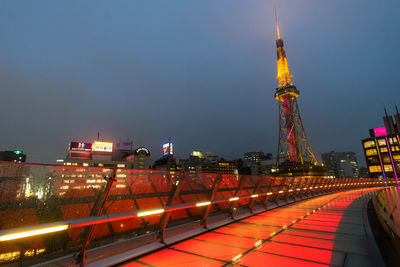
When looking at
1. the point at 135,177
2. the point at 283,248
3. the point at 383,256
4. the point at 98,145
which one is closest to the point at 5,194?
the point at 135,177

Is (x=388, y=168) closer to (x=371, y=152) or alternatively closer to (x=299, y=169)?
(x=371, y=152)

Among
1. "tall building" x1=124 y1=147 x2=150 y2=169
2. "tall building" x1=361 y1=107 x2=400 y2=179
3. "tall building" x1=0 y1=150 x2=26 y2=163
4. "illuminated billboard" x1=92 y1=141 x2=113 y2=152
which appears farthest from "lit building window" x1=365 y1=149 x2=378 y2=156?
"tall building" x1=0 y1=150 x2=26 y2=163

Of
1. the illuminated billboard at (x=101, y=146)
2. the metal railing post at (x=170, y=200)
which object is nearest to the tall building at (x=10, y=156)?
the illuminated billboard at (x=101, y=146)

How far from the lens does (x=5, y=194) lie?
2.52m

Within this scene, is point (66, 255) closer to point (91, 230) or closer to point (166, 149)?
point (91, 230)

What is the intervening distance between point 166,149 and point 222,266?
348ft

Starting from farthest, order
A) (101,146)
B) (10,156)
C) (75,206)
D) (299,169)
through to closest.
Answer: (10,156) < (101,146) < (299,169) < (75,206)

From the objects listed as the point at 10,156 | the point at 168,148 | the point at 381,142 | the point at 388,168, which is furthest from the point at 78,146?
the point at 10,156

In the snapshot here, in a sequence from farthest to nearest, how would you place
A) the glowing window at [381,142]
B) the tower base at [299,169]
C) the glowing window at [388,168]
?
the glowing window at [381,142], the glowing window at [388,168], the tower base at [299,169]

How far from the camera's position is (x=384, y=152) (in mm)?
76562

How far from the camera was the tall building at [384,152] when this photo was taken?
72125 millimetres

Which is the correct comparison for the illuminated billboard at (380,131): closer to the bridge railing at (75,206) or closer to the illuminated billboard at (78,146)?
the bridge railing at (75,206)

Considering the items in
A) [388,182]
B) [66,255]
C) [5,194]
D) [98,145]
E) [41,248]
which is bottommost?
[388,182]

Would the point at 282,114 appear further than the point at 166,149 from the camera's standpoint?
No
